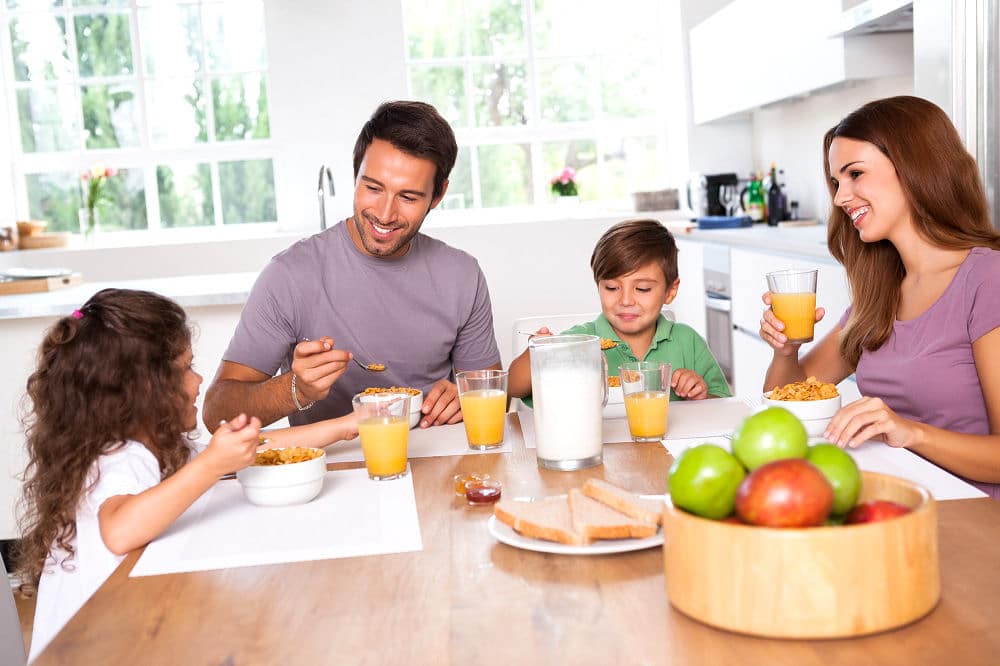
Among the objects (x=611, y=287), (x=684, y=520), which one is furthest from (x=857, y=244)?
(x=684, y=520)

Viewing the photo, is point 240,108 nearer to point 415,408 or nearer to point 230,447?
point 415,408

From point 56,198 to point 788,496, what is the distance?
6.06 meters

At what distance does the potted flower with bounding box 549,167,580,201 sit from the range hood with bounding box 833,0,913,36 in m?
2.74

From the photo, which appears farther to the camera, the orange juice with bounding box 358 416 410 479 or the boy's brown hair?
the boy's brown hair

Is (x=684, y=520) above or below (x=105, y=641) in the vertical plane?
above

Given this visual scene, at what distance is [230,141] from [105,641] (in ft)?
17.9

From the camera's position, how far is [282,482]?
1390mm

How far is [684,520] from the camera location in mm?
913

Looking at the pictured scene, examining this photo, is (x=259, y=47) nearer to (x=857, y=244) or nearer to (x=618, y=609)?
(x=857, y=244)

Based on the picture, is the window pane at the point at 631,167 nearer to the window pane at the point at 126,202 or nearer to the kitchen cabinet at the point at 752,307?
the kitchen cabinet at the point at 752,307

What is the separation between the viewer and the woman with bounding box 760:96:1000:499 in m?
1.82

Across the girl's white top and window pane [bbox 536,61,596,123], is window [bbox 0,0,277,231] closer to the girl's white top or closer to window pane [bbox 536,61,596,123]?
window pane [bbox 536,61,596,123]

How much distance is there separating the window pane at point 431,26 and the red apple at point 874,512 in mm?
5534

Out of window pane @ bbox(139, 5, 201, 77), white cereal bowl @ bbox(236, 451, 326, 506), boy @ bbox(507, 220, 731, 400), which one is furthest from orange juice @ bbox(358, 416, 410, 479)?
window pane @ bbox(139, 5, 201, 77)
